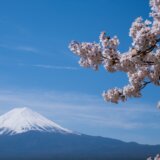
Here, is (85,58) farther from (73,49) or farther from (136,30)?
(136,30)

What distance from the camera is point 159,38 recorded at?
7555mm

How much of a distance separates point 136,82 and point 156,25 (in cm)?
167

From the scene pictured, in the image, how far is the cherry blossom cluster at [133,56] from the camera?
24.6ft

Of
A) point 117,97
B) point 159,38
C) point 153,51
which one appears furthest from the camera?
point 117,97

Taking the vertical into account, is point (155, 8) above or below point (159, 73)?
above

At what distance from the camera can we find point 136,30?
8258mm

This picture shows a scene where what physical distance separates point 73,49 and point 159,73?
1510mm

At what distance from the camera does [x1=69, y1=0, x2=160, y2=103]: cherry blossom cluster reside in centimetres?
750

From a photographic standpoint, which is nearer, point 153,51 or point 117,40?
point 153,51

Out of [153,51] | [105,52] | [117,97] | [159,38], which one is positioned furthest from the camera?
[117,97]

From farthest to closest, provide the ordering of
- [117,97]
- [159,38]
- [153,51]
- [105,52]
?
[117,97] < [105,52] < [153,51] < [159,38]

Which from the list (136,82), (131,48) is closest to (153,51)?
(131,48)

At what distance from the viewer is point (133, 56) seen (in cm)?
789

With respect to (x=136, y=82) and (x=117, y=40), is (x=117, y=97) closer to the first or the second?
(x=136, y=82)
